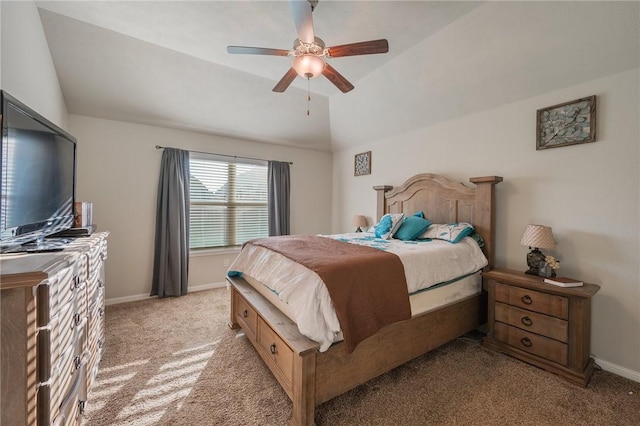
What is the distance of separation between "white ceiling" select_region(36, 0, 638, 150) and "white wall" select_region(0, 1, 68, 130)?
0.22 m

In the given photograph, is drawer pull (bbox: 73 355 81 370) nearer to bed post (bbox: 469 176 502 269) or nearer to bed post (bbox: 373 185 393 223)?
bed post (bbox: 469 176 502 269)

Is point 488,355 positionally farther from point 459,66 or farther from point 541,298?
point 459,66

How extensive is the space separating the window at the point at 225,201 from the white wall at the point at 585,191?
3.18 meters

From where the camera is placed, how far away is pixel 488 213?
2684mm

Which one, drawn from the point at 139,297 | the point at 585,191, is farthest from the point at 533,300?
the point at 139,297

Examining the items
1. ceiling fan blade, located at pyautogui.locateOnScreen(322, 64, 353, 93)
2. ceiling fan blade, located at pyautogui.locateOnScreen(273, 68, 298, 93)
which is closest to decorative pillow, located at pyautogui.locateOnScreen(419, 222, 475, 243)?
ceiling fan blade, located at pyautogui.locateOnScreen(322, 64, 353, 93)

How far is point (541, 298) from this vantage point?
A: 2.07 meters

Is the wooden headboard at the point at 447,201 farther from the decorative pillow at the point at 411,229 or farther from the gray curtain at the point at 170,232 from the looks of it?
the gray curtain at the point at 170,232

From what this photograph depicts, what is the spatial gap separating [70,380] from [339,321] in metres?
1.37

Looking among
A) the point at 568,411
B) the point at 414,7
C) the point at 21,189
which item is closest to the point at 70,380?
the point at 21,189

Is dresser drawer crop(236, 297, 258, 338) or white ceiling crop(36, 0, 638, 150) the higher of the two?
white ceiling crop(36, 0, 638, 150)

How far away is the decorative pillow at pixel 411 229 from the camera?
2934 millimetres

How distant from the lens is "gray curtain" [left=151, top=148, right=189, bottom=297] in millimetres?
3574

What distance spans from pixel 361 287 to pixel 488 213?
6.11 feet
